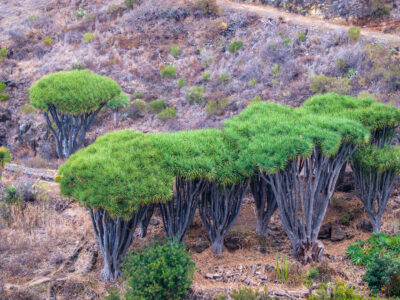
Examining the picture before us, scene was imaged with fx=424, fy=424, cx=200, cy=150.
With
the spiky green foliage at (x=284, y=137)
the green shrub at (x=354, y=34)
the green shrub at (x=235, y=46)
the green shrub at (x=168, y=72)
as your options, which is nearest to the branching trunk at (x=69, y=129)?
the green shrub at (x=168, y=72)

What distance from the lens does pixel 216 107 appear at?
26234mm

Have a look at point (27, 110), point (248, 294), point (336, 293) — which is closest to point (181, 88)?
point (27, 110)

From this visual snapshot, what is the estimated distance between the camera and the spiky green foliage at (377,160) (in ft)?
42.2

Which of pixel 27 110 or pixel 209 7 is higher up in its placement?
pixel 209 7

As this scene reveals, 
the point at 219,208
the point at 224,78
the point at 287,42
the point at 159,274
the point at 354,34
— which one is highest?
the point at 354,34

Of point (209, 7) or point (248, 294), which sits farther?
point (209, 7)

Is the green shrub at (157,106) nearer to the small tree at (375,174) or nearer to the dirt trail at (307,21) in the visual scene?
the dirt trail at (307,21)

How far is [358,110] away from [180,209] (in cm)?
674

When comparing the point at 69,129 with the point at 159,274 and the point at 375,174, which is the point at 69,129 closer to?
the point at 159,274

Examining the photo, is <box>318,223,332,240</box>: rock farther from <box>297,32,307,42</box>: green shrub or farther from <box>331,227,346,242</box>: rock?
<box>297,32,307,42</box>: green shrub

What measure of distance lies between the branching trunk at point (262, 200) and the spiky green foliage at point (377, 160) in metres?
2.89

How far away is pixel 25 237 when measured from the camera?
1407cm

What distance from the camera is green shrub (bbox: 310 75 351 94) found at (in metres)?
23.5

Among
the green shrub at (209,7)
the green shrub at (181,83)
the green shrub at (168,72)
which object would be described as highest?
the green shrub at (209,7)
